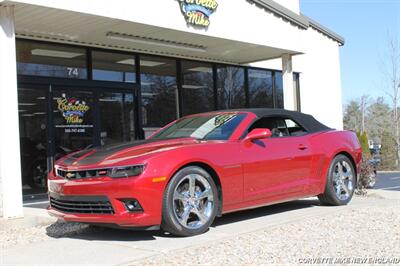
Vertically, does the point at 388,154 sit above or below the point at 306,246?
below

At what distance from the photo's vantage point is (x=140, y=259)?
4.94m

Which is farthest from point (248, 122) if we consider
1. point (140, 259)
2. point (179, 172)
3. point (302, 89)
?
point (302, 89)

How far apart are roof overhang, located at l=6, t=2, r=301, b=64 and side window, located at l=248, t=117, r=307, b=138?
10.6 ft

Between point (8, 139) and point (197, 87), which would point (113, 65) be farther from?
point (8, 139)

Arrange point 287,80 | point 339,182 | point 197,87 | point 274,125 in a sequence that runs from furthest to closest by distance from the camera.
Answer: point 197,87, point 287,80, point 339,182, point 274,125

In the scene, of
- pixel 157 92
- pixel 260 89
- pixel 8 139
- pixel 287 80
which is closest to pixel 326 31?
pixel 260 89

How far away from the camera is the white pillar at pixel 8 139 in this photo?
24.0 ft

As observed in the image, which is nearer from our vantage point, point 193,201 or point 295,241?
point 295,241

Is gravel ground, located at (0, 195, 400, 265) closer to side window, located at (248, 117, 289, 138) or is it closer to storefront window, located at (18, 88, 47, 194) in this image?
side window, located at (248, 117, 289, 138)

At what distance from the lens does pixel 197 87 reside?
14.1 metres

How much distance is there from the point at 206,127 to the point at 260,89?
918cm

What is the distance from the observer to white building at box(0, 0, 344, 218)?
807 cm

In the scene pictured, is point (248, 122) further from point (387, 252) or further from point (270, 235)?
point (387, 252)

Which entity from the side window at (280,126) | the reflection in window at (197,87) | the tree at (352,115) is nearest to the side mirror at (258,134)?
the side window at (280,126)
